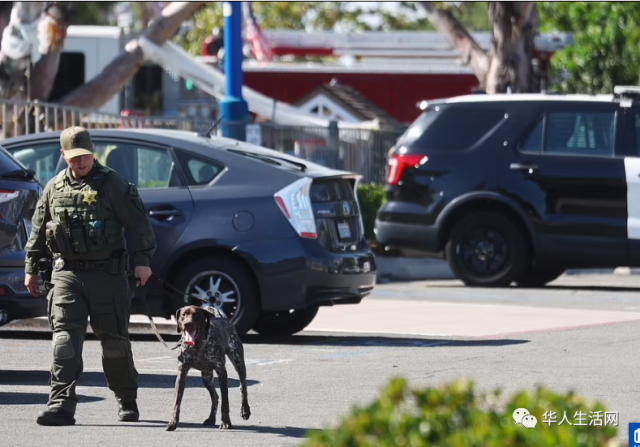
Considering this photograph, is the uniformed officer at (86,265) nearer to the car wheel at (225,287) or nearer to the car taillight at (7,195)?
the car taillight at (7,195)

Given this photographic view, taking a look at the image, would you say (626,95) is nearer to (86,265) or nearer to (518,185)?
(518,185)

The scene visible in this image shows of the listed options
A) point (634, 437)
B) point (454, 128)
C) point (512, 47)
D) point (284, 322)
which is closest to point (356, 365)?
point (284, 322)

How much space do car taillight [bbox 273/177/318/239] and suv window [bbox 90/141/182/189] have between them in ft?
2.82

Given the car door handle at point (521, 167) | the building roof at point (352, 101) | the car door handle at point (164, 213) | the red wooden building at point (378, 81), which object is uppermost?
the red wooden building at point (378, 81)

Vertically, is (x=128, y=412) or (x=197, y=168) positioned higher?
(x=197, y=168)

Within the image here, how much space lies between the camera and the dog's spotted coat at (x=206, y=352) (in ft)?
23.5

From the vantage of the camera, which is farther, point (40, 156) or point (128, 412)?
point (40, 156)

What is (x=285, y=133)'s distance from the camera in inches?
763

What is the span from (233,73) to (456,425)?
1435cm

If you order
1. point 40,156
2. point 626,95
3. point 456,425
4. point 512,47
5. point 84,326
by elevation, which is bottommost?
point 84,326

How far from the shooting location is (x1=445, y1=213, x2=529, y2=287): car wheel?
605 inches

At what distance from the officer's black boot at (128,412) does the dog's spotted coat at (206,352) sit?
348 mm

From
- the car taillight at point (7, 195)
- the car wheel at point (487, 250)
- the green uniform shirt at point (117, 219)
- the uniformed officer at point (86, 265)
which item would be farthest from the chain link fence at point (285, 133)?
the uniformed officer at point (86, 265)

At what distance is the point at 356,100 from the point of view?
29.1 meters
